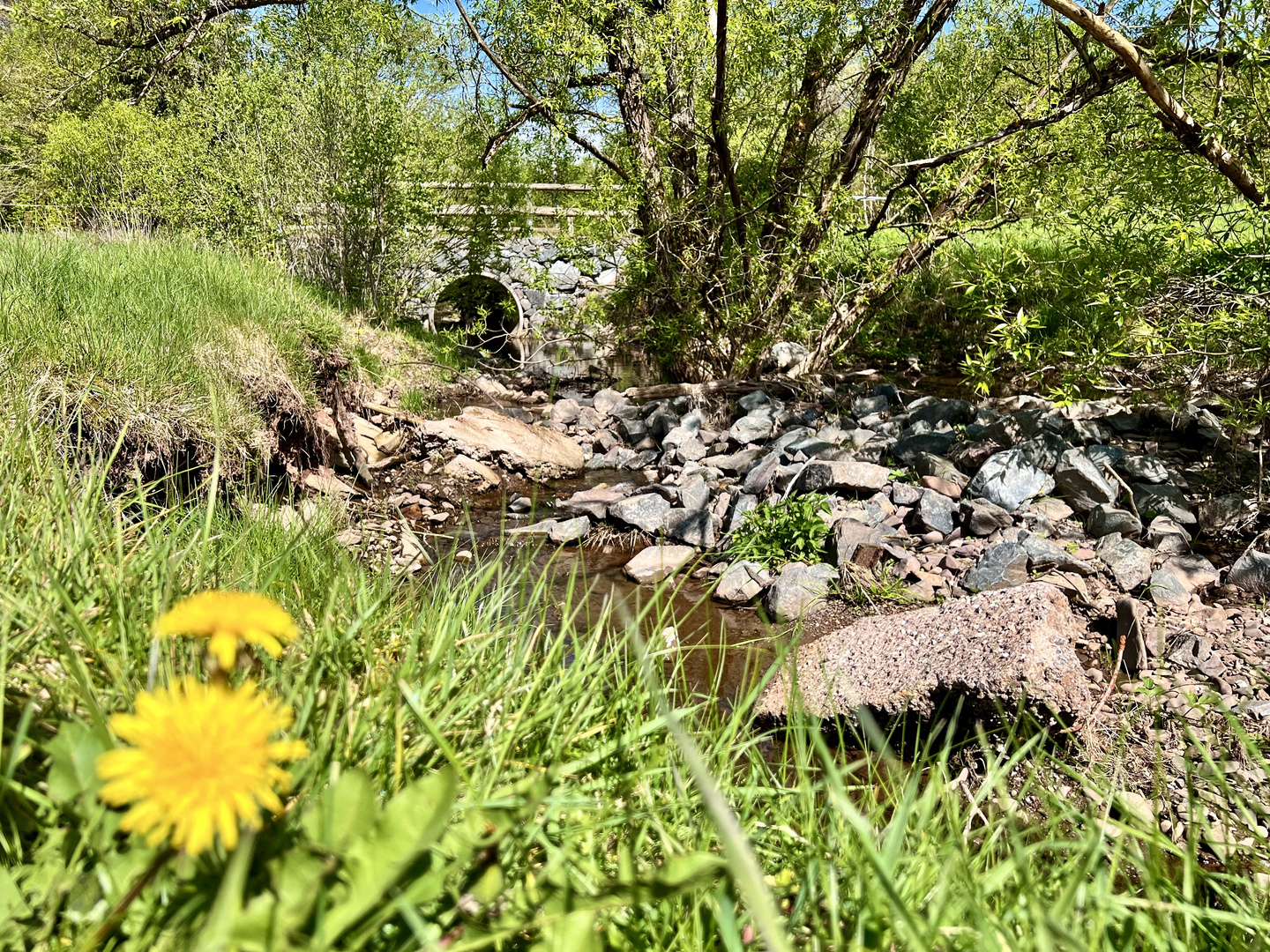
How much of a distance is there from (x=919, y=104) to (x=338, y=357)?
5.98m

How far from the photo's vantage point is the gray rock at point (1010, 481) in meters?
5.76

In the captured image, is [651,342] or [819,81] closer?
[819,81]

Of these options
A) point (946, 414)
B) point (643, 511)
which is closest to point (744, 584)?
point (643, 511)

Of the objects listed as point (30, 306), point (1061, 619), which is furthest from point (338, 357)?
point (1061, 619)

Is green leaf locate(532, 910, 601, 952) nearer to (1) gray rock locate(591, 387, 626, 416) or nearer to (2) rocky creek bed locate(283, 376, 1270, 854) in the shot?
(2) rocky creek bed locate(283, 376, 1270, 854)

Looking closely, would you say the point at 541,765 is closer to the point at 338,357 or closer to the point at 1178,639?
the point at 1178,639

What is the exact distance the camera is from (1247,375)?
16.3ft

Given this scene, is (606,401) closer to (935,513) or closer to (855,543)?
(935,513)

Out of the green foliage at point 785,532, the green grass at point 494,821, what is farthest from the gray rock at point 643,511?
the green grass at point 494,821

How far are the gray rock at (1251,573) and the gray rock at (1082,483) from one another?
1007 mm

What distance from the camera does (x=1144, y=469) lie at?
19.2 feet

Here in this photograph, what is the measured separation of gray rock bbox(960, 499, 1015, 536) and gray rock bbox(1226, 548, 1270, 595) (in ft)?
4.08

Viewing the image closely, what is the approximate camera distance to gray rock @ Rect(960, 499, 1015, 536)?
553 centimetres

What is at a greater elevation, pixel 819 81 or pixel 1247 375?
pixel 819 81
